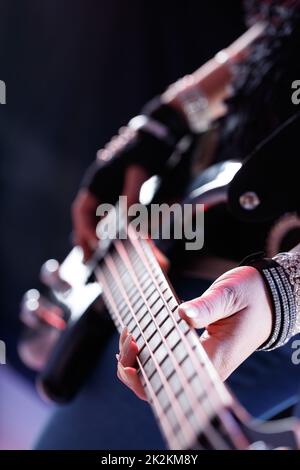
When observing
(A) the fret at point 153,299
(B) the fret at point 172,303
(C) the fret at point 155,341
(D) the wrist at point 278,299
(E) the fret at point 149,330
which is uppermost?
(A) the fret at point 153,299

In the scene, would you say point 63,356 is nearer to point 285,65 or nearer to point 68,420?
point 68,420

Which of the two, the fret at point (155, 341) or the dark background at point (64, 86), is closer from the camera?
the fret at point (155, 341)

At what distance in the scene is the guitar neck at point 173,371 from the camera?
0.95ft

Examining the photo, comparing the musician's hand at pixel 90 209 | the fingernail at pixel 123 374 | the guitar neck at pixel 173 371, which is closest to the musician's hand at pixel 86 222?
the musician's hand at pixel 90 209

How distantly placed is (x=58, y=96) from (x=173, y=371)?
1261 millimetres

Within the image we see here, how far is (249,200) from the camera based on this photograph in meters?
0.54

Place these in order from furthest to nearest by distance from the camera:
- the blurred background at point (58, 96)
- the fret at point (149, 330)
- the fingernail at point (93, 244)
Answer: the blurred background at point (58, 96), the fingernail at point (93, 244), the fret at point (149, 330)

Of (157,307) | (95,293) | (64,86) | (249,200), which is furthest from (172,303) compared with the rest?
(64,86)

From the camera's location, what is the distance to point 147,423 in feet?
2.07

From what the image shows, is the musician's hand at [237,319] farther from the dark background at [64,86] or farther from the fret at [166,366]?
the dark background at [64,86]

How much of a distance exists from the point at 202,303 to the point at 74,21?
3.95 ft

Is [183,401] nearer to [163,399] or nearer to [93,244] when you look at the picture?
[163,399]

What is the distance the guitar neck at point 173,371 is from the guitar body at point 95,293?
135 mm

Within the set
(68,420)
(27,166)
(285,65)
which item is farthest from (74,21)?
(68,420)
